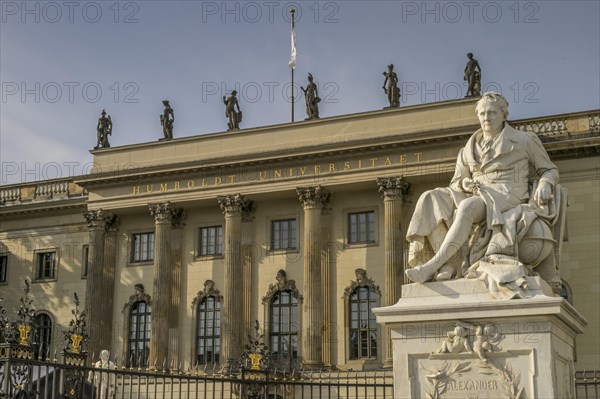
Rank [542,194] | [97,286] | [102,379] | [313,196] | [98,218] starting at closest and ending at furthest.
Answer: [542,194]
[102,379]
[313,196]
[97,286]
[98,218]

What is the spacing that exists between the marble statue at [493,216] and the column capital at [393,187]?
29229 mm

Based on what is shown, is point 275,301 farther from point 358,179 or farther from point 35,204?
point 35,204

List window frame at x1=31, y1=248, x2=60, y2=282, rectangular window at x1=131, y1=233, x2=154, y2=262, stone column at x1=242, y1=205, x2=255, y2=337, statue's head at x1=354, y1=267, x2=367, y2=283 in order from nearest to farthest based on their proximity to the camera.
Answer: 1. statue's head at x1=354, y1=267, x2=367, y2=283
2. stone column at x1=242, y1=205, x2=255, y2=337
3. rectangular window at x1=131, y1=233, x2=154, y2=262
4. window frame at x1=31, y1=248, x2=60, y2=282

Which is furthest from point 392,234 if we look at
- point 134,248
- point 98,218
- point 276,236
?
point 98,218

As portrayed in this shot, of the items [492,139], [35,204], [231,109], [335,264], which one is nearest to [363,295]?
[335,264]

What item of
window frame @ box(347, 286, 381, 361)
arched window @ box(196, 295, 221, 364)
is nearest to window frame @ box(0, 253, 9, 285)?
arched window @ box(196, 295, 221, 364)

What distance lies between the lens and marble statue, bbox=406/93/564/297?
9578 mm

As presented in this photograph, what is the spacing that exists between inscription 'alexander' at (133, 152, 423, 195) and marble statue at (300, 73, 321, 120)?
282 centimetres

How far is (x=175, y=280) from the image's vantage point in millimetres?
44219

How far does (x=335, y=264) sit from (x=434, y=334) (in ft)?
106

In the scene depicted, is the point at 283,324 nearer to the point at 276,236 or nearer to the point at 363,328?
Answer: the point at 363,328

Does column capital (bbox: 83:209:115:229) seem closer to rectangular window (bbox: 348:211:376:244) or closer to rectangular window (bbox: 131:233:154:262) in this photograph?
rectangular window (bbox: 131:233:154:262)

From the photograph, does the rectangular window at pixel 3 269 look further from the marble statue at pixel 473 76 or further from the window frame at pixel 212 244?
the marble statue at pixel 473 76

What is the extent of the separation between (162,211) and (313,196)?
725 cm
